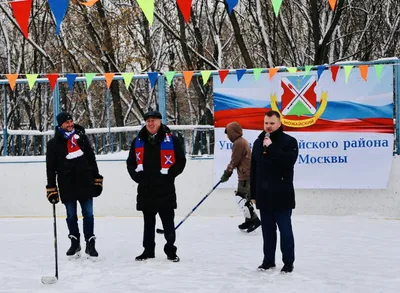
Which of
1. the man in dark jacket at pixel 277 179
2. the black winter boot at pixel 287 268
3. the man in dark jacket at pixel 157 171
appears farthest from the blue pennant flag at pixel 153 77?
the black winter boot at pixel 287 268

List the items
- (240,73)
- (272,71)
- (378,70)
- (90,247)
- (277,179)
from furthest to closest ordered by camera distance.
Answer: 1. (240,73)
2. (272,71)
3. (378,70)
4. (90,247)
5. (277,179)

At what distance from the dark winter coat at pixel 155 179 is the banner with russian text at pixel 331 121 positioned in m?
3.83

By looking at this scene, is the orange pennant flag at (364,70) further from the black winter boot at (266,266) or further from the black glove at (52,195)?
the black glove at (52,195)

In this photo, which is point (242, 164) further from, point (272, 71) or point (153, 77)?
point (153, 77)

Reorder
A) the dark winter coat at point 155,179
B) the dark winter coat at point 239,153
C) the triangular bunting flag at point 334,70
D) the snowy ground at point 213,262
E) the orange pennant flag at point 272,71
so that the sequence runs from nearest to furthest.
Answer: the snowy ground at point 213,262
the dark winter coat at point 155,179
the dark winter coat at point 239,153
the triangular bunting flag at point 334,70
the orange pennant flag at point 272,71

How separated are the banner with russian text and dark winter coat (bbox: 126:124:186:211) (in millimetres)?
3832

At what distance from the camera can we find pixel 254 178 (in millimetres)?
5906

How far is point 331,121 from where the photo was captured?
9.70 meters

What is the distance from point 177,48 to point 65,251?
676 inches

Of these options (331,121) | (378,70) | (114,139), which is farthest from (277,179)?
(114,139)

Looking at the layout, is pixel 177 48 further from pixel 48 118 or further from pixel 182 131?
pixel 182 131

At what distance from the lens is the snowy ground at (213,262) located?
5.27 meters

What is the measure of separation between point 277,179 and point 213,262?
51.4 inches

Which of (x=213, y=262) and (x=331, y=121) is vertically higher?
(x=331, y=121)
